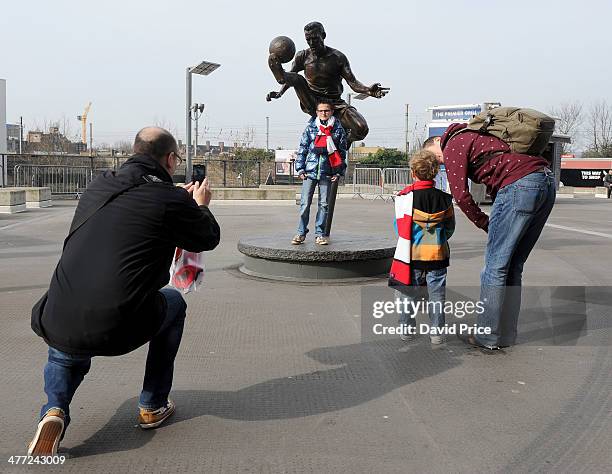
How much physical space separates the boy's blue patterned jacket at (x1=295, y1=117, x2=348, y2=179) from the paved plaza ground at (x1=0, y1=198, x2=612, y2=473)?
1.85m

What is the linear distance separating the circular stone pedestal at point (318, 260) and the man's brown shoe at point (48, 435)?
4.25 meters

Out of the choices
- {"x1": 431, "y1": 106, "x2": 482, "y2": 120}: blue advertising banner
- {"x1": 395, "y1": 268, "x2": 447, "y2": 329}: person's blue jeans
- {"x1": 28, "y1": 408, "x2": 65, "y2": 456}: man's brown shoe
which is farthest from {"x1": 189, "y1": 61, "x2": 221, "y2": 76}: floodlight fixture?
{"x1": 28, "y1": 408, "x2": 65, "y2": 456}: man's brown shoe

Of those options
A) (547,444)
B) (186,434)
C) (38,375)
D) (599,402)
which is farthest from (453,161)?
(38,375)

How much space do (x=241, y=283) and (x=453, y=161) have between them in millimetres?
3258

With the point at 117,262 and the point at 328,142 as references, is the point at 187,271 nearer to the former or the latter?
the point at 117,262

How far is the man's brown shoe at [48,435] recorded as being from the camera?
287 centimetres

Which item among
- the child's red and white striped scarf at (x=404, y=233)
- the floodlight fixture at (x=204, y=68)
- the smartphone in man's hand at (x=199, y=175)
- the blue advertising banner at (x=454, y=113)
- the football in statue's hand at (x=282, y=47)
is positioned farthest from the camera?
the blue advertising banner at (x=454, y=113)

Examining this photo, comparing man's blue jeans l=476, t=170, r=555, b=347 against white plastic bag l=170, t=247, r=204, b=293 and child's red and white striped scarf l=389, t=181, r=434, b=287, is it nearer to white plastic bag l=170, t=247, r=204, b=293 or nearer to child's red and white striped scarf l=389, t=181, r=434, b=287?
child's red and white striped scarf l=389, t=181, r=434, b=287

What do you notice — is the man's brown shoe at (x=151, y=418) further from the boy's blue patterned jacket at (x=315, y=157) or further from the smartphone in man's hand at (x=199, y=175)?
the boy's blue patterned jacket at (x=315, y=157)

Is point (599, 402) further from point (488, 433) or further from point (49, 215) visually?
point (49, 215)

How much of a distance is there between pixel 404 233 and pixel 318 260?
230 centimetres

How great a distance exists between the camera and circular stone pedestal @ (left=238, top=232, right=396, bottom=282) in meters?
7.00

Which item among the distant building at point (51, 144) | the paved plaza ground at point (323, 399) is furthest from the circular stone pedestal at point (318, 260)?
the distant building at point (51, 144)

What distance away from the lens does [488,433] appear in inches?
128
